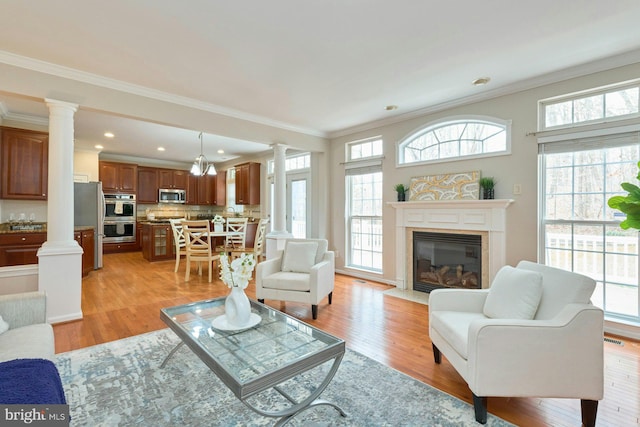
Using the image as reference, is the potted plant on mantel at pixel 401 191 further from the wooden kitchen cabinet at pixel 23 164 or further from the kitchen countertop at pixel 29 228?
the wooden kitchen cabinet at pixel 23 164

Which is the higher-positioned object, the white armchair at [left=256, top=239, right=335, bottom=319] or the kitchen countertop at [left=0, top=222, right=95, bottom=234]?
the kitchen countertop at [left=0, top=222, right=95, bottom=234]

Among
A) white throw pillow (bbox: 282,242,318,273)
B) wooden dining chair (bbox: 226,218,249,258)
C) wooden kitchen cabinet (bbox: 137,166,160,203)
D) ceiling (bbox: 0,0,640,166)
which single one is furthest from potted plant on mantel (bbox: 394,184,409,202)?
wooden kitchen cabinet (bbox: 137,166,160,203)

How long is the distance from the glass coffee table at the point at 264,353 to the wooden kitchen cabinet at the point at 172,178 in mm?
7146

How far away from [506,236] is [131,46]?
14.6ft

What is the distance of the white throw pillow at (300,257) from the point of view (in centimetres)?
375

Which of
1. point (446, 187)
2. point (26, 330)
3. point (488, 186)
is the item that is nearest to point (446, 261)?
point (446, 187)

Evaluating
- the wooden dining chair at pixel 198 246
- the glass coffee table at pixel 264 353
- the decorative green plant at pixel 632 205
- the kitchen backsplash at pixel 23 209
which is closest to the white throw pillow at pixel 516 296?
the decorative green plant at pixel 632 205

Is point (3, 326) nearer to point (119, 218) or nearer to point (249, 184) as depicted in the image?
point (249, 184)

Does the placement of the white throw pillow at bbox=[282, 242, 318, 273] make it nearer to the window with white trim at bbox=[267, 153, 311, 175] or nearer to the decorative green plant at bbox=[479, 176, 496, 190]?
the decorative green plant at bbox=[479, 176, 496, 190]

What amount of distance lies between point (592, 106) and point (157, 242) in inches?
308

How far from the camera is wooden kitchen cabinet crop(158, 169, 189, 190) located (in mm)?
8508

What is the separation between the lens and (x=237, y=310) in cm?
212

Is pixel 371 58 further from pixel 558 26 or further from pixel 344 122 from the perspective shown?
pixel 344 122

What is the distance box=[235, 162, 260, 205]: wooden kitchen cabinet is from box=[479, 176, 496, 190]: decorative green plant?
5.35 m
